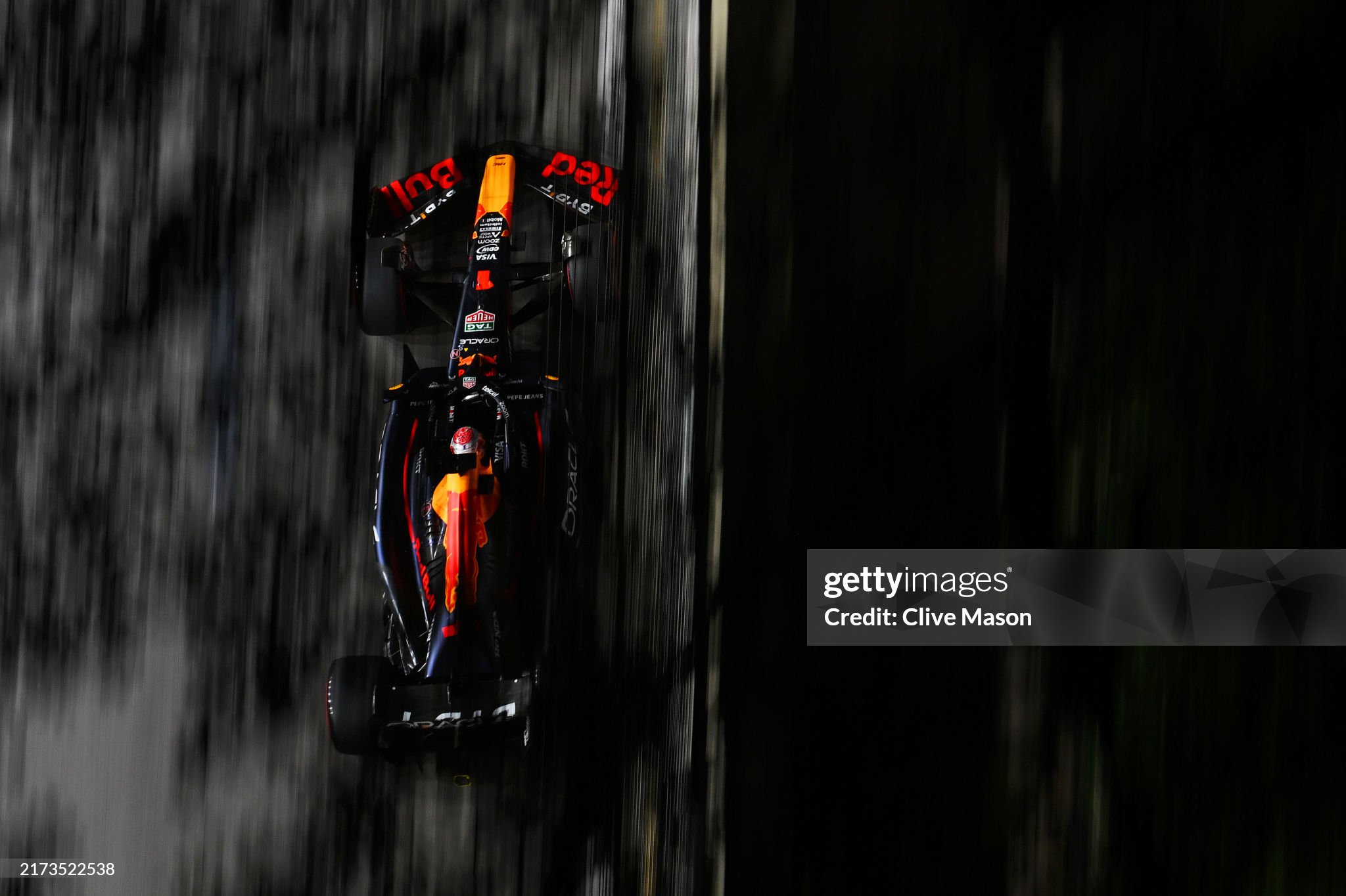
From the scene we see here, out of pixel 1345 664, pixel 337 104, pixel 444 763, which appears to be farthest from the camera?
pixel 337 104

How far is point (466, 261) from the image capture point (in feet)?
3.14

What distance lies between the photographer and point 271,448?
0.97 m

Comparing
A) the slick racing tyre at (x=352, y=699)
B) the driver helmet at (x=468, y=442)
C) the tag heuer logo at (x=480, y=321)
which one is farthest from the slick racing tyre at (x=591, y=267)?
the slick racing tyre at (x=352, y=699)

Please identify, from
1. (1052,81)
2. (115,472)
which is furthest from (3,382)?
(1052,81)

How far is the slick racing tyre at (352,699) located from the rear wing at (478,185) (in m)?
0.54

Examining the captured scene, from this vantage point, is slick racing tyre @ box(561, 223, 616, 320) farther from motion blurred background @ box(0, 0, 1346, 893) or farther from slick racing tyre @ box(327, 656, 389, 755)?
slick racing tyre @ box(327, 656, 389, 755)

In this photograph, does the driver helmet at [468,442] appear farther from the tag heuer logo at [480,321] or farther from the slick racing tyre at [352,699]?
the slick racing tyre at [352,699]

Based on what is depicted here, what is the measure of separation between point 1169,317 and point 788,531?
0.48m

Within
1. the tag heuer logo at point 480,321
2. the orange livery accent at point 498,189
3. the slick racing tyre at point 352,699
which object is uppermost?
the orange livery accent at point 498,189

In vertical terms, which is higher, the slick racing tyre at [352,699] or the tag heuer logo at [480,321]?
the tag heuer logo at [480,321]

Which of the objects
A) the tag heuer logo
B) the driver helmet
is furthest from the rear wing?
the driver helmet

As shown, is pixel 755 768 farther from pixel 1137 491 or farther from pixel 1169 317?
pixel 1169 317

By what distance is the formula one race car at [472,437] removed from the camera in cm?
80

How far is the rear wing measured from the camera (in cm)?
92
